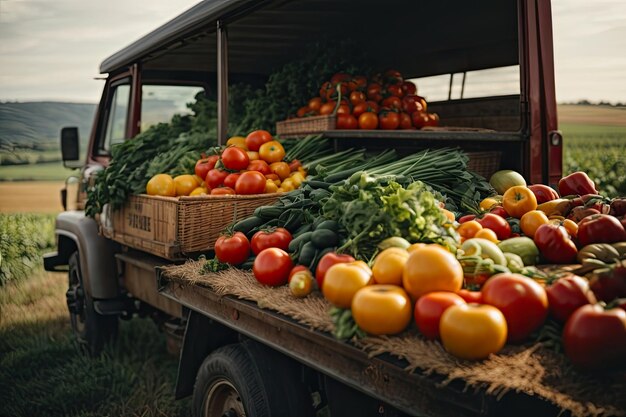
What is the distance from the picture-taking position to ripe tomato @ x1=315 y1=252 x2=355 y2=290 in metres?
2.46

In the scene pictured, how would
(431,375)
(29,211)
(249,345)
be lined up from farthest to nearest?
(29,211)
(249,345)
(431,375)

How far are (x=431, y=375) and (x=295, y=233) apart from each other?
1450 millimetres

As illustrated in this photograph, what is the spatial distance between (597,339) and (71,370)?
15.0ft

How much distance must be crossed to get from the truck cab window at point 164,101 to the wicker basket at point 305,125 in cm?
120

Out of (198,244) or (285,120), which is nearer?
(198,244)

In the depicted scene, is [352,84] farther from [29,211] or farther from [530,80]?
[29,211]

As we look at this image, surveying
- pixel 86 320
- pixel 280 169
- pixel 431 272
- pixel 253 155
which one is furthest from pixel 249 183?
pixel 86 320

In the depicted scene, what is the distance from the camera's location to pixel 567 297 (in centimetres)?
199

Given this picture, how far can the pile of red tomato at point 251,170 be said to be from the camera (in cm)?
402

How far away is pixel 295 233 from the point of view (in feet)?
10.5

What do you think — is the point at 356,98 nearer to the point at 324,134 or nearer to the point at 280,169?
the point at 324,134

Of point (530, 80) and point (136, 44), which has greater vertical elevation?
point (136, 44)

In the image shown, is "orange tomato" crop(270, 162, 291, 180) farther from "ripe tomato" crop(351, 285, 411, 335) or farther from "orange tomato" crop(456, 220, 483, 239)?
"ripe tomato" crop(351, 285, 411, 335)

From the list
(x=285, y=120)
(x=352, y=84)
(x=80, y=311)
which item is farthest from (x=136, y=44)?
(x=80, y=311)
